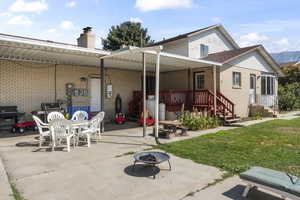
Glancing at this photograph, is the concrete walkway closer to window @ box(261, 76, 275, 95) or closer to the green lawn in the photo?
the green lawn

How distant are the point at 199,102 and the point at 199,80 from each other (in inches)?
62.1

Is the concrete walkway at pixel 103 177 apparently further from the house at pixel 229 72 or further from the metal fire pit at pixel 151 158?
the house at pixel 229 72

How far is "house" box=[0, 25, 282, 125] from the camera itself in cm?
766

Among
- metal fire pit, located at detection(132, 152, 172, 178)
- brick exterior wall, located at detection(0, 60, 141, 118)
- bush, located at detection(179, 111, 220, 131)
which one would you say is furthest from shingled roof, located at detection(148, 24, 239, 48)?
metal fire pit, located at detection(132, 152, 172, 178)

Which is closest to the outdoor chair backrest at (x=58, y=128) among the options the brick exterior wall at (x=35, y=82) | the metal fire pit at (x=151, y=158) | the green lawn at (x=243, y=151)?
the metal fire pit at (x=151, y=158)

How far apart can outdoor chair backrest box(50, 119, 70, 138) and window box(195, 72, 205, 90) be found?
27.2 ft

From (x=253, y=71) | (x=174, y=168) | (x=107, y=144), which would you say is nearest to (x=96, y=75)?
(x=107, y=144)

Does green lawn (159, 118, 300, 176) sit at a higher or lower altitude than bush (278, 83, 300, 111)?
lower

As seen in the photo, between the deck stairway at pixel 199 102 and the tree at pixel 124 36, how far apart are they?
18610 mm

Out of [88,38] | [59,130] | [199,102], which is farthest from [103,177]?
[199,102]

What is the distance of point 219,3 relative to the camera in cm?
953

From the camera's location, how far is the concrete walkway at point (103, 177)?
2928 millimetres

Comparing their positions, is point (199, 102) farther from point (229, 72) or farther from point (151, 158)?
point (151, 158)

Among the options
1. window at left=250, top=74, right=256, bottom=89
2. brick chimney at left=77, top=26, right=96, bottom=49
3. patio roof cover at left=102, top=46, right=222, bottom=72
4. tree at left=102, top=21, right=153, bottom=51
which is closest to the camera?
patio roof cover at left=102, top=46, right=222, bottom=72
